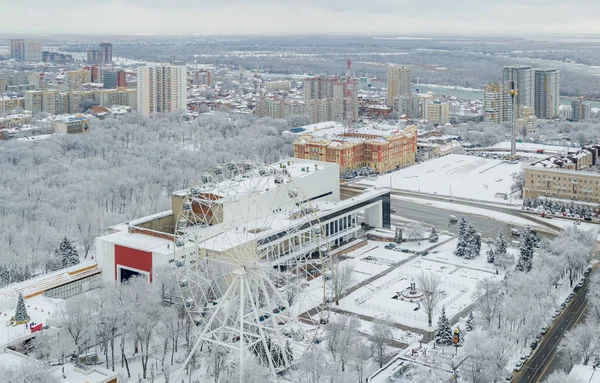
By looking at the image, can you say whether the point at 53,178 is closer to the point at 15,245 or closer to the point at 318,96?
the point at 15,245

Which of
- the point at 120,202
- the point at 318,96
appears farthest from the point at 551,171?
the point at 318,96

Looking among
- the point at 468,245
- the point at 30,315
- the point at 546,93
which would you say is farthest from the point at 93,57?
the point at 30,315

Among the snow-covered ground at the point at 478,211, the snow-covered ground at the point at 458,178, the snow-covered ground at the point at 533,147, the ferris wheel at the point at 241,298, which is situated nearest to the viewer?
the ferris wheel at the point at 241,298

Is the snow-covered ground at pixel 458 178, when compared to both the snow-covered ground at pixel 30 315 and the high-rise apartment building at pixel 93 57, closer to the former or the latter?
the snow-covered ground at pixel 30 315

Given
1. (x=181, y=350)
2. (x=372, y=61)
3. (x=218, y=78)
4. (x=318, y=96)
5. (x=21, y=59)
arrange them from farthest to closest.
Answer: (x=372, y=61)
(x=21, y=59)
(x=218, y=78)
(x=318, y=96)
(x=181, y=350)

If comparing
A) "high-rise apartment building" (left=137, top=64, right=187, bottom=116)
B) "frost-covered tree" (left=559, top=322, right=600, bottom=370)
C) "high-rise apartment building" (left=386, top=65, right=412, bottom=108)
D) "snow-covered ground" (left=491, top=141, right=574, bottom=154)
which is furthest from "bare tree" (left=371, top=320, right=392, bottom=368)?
"high-rise apartment building" (left=386, top=65, right=412, bottom=108)

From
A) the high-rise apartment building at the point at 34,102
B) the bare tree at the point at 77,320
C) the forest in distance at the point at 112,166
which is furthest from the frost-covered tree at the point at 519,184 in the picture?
the high-rise apartment building at the point at 34,102
